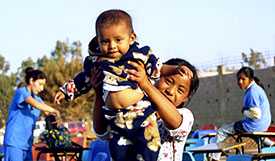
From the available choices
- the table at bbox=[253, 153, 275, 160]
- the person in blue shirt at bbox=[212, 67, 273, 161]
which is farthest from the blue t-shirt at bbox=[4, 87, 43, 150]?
the table at bbox=[253, 153, 275, 160]

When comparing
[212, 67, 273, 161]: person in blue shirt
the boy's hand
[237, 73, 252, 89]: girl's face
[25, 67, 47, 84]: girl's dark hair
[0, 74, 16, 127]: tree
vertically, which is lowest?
[0, 74, 16, 127]: tree

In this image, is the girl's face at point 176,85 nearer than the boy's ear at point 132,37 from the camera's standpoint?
No

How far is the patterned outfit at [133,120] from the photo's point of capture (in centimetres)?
284

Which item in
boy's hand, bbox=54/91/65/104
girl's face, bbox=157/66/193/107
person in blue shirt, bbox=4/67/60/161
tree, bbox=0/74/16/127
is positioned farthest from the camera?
tree, bbox=0/74/16/127

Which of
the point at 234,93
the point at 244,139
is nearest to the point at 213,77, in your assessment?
the point at 234,93

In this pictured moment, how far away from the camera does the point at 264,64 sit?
2283 cm

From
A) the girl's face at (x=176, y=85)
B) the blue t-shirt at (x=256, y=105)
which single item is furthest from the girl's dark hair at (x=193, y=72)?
the blue t-shirt at (x=256, y=105)

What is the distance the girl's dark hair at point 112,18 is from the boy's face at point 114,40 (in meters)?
0.02

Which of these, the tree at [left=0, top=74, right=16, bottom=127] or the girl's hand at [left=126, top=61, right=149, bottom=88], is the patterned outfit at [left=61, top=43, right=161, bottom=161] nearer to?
the girl's hand at [left=126, top=61, right=149, bottom=88]

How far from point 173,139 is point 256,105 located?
5.32 metres

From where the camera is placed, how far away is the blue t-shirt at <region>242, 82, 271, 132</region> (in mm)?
8406

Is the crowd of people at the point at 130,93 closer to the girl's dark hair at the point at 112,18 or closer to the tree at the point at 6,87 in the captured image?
the girl's dark hair at the point at 112,18

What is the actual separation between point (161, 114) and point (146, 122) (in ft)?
0.39

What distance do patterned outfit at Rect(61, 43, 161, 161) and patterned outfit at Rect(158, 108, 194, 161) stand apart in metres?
0.22
